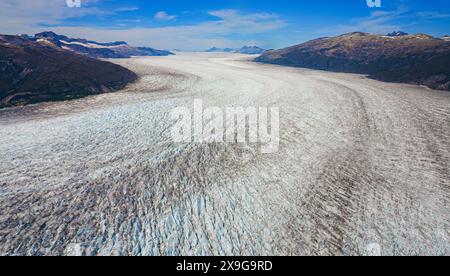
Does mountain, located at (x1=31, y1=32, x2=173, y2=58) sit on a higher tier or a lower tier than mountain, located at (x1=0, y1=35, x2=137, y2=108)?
higher

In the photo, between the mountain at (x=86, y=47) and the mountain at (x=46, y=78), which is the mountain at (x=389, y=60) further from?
the mountain at (x=86, y=47)

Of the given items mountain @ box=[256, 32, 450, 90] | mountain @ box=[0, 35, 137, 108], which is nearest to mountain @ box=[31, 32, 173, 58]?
mountain @ box=[0, 35, 137, 108]

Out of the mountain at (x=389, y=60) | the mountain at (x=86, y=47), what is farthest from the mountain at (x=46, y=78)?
the mountain at (x=86, y=47)

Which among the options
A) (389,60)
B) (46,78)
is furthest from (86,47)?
(389,60)

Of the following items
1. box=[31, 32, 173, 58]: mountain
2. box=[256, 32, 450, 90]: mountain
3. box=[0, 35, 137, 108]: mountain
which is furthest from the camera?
box=[31, 32, 173, 58]: mountain

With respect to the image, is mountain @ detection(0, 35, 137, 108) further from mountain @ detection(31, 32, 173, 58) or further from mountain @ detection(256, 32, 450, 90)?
mountain @ detection(31, 32, 173, 58)
